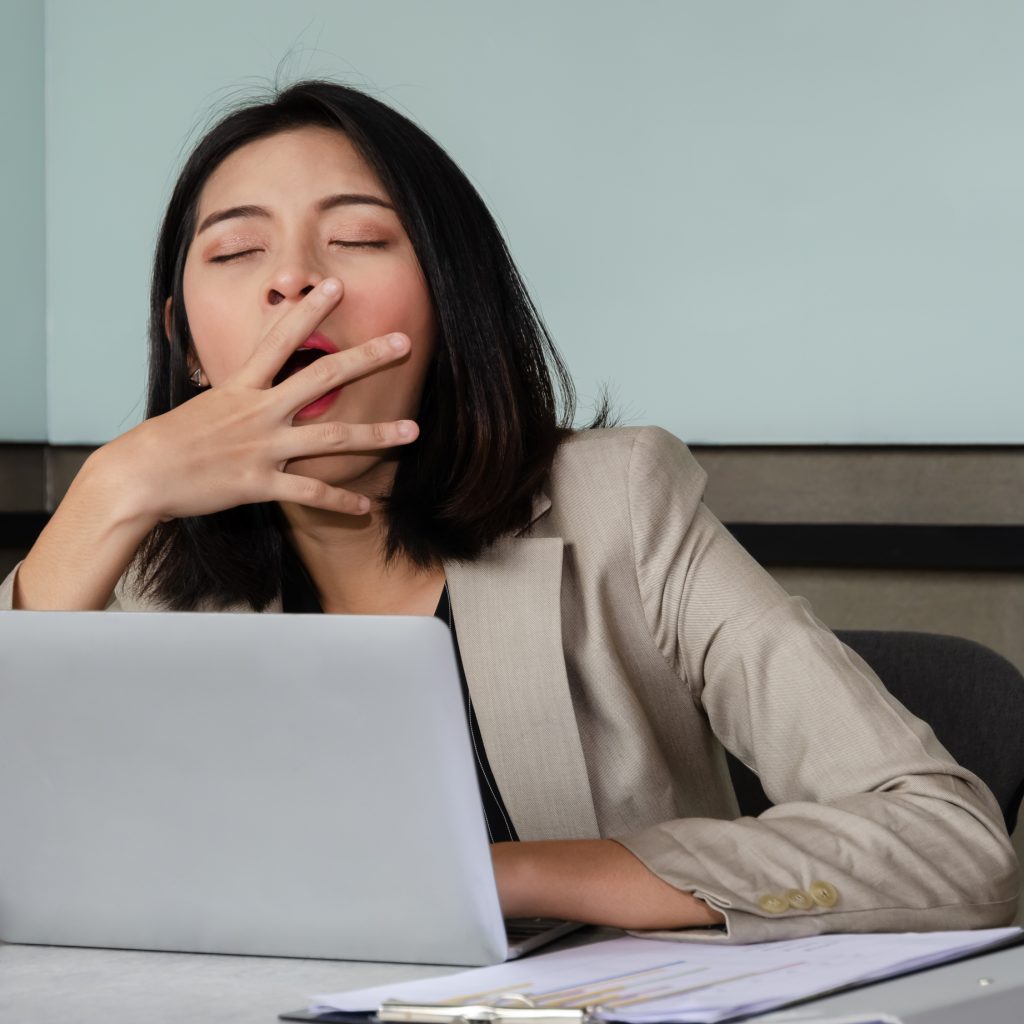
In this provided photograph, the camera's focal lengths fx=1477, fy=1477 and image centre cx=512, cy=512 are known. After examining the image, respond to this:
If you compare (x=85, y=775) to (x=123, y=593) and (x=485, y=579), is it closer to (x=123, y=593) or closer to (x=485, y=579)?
(x=485, y=579)

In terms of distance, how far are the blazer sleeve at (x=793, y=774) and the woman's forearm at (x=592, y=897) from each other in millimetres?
12

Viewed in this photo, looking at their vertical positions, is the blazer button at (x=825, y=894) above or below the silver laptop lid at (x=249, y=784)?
below

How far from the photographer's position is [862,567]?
8.73 feet

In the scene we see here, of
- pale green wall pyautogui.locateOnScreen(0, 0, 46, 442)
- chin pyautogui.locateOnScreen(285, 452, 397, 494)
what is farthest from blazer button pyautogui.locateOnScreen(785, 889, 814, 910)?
pale green wall pyautogui.locateOnScreen(0, 0, 46, 442)

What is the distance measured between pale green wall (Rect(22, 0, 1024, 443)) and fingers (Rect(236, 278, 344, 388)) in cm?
150

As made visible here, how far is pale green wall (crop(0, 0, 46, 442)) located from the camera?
10.3ft

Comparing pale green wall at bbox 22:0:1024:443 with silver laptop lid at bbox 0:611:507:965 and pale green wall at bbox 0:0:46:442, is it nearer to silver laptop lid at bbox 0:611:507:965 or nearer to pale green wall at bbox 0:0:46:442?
pale green wall at bbox 0:0:46:442

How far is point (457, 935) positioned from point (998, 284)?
78.0 inches

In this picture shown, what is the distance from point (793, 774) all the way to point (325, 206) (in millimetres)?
667

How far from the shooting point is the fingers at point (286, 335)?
1.30 metres

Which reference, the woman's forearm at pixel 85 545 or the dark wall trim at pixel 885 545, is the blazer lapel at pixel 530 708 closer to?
the woman's forearm at pixel 85 545

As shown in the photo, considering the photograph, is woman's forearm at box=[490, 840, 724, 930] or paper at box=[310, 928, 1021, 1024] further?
woman's forearm at box=[490, 840, 724, 930]

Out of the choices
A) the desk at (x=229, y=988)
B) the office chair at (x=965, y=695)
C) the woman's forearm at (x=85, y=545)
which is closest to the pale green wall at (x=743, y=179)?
the office chair at (x=965, y=695)

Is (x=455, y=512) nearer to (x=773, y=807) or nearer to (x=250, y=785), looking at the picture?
(x=773, y=807)
